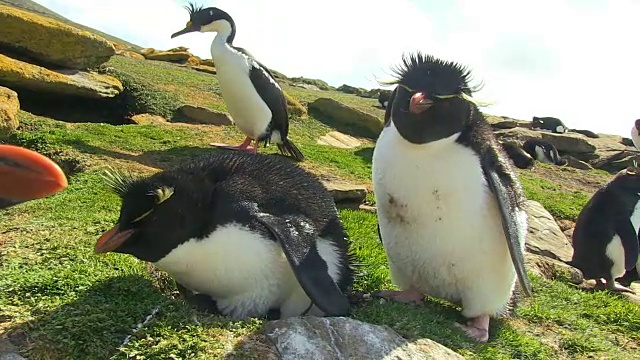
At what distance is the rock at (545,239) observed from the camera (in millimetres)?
6523

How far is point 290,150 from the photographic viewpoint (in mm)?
8703

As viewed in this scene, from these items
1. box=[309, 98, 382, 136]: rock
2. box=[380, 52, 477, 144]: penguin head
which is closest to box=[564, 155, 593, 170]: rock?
box=[309, 98, 382, 136]: rock

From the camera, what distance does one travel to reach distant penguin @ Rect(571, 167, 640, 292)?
6.11 metres

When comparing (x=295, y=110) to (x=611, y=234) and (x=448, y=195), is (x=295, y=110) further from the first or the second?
(x=448, y=195)

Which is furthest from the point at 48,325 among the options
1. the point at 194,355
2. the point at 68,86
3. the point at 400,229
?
the point at 68,86

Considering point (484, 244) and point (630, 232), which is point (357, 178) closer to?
point (630, 232)

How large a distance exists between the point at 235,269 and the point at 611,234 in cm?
471

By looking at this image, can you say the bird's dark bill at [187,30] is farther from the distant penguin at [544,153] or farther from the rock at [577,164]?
the rock at [577,164]

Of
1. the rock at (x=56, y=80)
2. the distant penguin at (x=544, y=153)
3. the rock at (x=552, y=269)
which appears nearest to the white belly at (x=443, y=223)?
the rock at (x=552, y=269)

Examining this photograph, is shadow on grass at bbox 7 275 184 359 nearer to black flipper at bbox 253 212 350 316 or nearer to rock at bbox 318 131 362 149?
black flipper at bbox 253 212 350 316

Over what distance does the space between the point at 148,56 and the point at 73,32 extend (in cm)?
1309

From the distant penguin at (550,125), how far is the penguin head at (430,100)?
79.4 feet

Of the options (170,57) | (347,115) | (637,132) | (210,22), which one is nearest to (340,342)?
(210,22)

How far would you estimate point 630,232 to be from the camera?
20.1 feet
